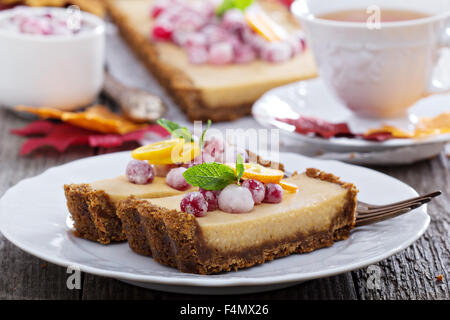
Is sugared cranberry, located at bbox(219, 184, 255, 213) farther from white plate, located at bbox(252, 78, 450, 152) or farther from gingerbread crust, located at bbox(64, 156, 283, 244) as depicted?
white plate, located at bbox(252, 78, 450, 152)

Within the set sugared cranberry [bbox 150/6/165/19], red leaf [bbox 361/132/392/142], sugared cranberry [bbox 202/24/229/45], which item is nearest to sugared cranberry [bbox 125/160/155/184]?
red leaf [bbox 361/132/392/142]

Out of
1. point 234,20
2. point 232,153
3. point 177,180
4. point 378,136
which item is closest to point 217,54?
point 234,20

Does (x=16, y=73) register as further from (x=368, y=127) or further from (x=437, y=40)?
(x=437, y=40)

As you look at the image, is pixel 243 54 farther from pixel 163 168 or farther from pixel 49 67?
pixel 163 168

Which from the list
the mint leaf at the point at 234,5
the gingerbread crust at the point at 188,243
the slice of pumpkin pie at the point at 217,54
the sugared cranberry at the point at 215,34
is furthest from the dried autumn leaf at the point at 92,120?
the gingerbread crust at the point at 188,243

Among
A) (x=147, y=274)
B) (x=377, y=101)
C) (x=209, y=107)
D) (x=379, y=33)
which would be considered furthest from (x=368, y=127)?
(x=147, y=274)

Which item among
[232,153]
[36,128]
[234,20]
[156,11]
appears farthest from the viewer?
[156,11]

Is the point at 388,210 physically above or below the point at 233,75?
above
